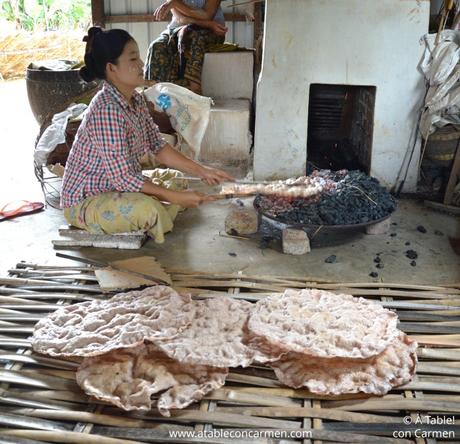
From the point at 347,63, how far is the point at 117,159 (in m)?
2.10

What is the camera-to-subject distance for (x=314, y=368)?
2266 mm

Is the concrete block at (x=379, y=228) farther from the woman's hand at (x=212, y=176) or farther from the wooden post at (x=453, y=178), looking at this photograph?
the woman's hand at (x=212, y=176)

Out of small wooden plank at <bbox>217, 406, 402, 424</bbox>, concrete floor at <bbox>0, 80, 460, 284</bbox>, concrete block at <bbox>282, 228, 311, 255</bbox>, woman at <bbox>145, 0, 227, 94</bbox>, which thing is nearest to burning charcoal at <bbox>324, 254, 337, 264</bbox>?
concrete floor at <bbox>0, 80, 460, 284</bbox>

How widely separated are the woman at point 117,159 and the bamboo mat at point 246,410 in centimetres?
97

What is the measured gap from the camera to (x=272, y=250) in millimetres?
3480

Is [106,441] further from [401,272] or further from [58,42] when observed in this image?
[58,42]

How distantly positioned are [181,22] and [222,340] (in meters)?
3.89

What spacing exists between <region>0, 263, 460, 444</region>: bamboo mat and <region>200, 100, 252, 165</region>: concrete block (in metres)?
2.76

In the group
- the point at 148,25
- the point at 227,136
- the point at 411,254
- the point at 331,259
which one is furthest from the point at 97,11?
the point at 411,254

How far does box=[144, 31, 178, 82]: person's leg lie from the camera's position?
17.3ft

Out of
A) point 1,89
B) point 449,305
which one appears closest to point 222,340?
point 449,305

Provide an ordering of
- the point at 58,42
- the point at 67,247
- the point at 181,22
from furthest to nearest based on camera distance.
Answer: the point at 58,42
the point at 181,22
the point at 67,247

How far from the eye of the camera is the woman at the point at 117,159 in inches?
123

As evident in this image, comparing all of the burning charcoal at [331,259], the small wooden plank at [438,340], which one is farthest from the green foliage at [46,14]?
the small wooden plank at [438,340]
